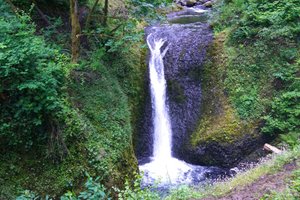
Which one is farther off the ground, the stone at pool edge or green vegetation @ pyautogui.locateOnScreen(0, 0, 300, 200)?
the stone at pool edge

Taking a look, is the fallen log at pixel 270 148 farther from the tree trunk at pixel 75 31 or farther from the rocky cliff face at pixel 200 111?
the tree trunk at pixel 75 31

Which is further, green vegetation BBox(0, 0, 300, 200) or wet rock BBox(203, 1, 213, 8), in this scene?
wet rock BBox(203, 1, 213, 8)

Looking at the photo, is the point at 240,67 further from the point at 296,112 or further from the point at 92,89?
the point at 92,89

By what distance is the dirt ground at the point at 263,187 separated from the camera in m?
4.75

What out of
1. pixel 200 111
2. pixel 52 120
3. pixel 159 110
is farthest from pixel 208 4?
pixel 52 120

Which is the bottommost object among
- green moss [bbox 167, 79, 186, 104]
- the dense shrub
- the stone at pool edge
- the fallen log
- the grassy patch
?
the fallen log

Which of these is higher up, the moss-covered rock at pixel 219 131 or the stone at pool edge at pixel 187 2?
the stone at pool edge at pixel 187 2

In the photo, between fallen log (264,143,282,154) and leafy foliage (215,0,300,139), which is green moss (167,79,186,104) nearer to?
leafy foliage (215,0,300,139)

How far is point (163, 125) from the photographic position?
10156 millimetres

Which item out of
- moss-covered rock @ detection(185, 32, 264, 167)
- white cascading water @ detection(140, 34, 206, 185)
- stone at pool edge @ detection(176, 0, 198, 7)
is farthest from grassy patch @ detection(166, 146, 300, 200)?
stone at pool edge @ detection(176, 0, 198, 7)

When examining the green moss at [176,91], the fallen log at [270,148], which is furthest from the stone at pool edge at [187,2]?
the fallen log at [270,148]

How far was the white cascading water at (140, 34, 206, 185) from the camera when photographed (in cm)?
862

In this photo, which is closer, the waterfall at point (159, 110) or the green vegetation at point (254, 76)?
the green vegetation at point (254, 76)

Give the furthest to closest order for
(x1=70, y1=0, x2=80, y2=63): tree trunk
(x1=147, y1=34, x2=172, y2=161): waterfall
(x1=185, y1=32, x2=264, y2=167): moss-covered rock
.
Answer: (x1=147, y1=34, x2=172, y2=161): waterfall
(x1=185, y1=32, x2=264, y2=167): moss-covered rock
(x1=70, y1=0, x2=80, y2=63): tree trunk
